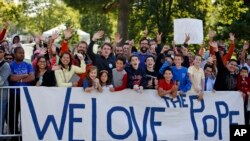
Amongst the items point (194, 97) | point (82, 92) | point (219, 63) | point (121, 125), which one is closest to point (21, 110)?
point (82, 92)

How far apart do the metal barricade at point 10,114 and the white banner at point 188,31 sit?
6.87 meters

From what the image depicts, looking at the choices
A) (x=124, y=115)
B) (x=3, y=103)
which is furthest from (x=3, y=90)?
(x=124, y=115)

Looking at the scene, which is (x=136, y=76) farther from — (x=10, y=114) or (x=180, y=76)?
(x=10, y=114)

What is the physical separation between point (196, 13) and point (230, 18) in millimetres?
1870

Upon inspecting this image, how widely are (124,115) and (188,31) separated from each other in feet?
20.3

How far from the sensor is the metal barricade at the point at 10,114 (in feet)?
28.9

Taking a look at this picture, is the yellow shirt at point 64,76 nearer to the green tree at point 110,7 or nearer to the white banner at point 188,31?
the white banner at point 188,31

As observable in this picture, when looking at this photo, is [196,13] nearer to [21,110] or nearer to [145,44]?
[145,44]

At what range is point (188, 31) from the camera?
49.2ft

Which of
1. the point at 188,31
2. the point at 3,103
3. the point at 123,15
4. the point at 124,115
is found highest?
the point at 123,15

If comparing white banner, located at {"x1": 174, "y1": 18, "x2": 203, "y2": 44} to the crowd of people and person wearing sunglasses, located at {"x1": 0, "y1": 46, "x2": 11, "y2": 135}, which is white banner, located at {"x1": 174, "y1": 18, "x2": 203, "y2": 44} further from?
person wearing sunglasses, located at {"x1": 0, "y1": 46, "x2": 11, "y2": 135}

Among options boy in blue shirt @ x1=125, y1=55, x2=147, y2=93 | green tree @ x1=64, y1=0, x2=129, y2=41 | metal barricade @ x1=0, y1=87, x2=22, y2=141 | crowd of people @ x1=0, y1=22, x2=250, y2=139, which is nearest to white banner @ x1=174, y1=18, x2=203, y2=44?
crowd of people @ x1=0, y1=22, x2=250, y2=139

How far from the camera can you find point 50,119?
8.93 metres

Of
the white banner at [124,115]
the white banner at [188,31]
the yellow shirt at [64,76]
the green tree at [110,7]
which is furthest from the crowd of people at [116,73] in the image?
the green tree at [110,7]
